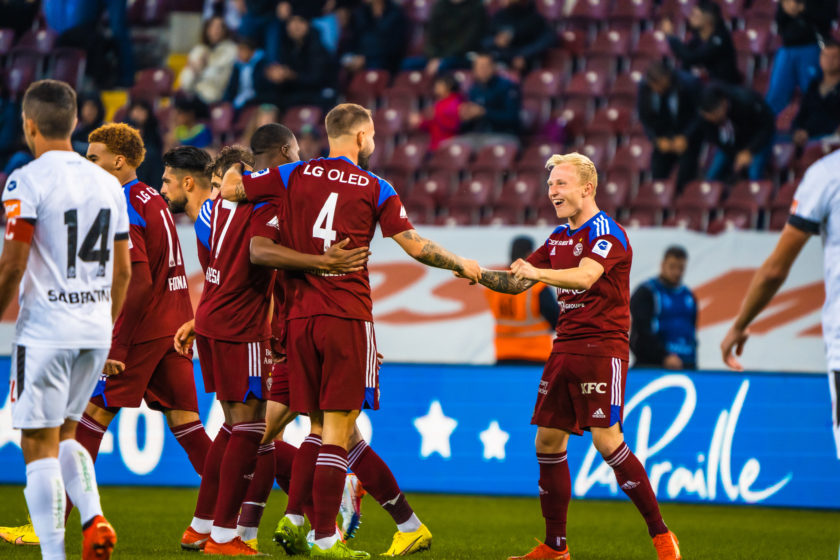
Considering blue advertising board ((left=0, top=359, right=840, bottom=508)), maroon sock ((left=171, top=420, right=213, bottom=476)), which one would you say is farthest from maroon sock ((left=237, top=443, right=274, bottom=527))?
blue advertising board ((left=0, top=359, right=840, bottom=508))

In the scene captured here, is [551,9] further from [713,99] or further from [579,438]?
[579,438]

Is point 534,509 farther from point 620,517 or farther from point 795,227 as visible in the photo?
point 795,227

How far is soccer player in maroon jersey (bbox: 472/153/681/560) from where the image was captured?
602 centimetres

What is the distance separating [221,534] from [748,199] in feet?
27.5

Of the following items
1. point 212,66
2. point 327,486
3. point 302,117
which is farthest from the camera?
point 212,66

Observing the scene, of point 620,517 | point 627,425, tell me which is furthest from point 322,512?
point 627,425

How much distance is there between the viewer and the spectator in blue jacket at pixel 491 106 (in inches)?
554

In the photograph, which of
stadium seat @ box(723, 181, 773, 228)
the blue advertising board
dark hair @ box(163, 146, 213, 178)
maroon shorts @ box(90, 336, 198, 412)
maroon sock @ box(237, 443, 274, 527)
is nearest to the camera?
maroon sock @ box(237, 443, 274, 527)

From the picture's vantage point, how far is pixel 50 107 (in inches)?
179

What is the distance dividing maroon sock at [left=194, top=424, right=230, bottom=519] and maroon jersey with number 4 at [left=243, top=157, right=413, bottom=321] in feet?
3.06

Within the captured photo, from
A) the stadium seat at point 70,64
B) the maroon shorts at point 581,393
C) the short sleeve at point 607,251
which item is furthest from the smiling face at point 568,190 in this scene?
the stadium seat at point 70,64

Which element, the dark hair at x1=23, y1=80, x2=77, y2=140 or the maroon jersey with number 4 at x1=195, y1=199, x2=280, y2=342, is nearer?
the dark hair at x1=23, y1=80, x2=77, y2=140

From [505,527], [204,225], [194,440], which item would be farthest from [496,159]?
[194,440]

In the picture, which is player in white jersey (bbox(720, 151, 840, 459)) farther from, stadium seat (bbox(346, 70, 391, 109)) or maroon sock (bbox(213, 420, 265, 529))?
stadium seat (bbox(346, 70, 391, 109))
